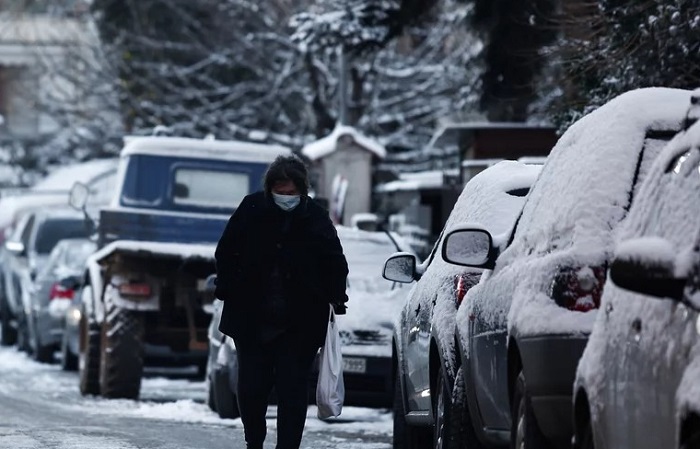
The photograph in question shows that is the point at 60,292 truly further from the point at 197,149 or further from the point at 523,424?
the point at 523,424

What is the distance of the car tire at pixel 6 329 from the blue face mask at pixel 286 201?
1981 centimetres

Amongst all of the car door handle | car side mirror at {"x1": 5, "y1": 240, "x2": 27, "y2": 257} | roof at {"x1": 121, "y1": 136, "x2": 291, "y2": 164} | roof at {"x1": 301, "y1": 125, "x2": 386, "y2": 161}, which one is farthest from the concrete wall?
the car door handle

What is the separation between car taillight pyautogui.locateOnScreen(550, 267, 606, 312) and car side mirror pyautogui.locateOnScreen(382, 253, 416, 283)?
4165 mm

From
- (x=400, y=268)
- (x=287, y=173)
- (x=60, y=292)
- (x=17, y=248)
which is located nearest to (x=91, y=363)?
(x=60, y=292)

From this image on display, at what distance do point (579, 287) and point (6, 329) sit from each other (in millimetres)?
23525

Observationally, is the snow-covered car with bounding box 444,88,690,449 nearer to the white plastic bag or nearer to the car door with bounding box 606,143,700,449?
the car door with bounding box 606,143,700,449

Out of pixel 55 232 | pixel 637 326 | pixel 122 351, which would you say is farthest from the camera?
pixel 55 232

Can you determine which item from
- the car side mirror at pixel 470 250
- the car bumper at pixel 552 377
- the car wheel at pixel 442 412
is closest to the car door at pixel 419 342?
the car wheel at pixel 442 412

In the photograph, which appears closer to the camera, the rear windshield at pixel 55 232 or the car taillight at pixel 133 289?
the car taillight at pixel 133 289

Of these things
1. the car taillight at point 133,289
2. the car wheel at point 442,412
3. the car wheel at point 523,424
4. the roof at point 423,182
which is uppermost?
the roof at point 423,182

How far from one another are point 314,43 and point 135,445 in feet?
34.7

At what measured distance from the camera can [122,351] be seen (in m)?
18.3

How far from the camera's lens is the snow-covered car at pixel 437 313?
9.86 m

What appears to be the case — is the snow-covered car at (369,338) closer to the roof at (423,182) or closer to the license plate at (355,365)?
the license plate at (355,365)
